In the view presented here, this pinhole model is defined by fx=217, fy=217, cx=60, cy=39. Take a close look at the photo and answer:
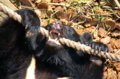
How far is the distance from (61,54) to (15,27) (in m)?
0.65

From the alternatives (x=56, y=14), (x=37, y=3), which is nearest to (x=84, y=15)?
(x=56, y=14)

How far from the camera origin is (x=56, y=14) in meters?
3.82

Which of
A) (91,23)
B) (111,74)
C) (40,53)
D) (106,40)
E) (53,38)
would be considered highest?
(53,38)

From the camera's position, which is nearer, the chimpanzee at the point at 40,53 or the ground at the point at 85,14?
the chimpanzee at the point at 40,53

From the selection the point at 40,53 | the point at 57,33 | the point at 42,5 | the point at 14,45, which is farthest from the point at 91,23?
the point at 14,45

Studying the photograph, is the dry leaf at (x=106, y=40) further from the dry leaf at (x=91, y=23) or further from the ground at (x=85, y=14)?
the dry leaf at (x=91, y=23)

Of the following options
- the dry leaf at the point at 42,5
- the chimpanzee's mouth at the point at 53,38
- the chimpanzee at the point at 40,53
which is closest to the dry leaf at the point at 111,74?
the chimpanzee at the point at 40,53

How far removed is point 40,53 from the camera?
8.36 ft

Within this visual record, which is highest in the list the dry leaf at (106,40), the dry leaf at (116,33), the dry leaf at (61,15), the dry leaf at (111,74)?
the dry leaf at (61,15)

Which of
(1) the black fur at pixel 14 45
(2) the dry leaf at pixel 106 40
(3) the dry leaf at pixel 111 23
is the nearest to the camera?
(1) the black fur at pixel 14 45

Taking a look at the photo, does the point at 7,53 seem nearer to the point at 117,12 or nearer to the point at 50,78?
the point at 50,78

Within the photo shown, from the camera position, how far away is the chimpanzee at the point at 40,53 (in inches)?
88.7

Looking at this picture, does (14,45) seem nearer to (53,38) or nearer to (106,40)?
(53,38)

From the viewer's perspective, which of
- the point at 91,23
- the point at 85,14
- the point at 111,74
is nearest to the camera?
the point at 111,74
